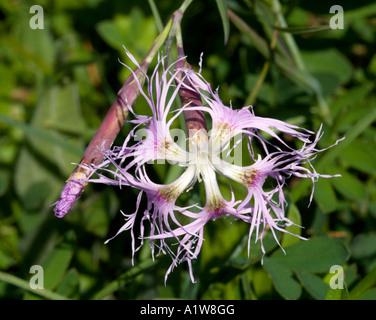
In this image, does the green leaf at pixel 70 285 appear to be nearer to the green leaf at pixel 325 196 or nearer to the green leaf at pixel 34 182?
the green leaf at pixel 34 182

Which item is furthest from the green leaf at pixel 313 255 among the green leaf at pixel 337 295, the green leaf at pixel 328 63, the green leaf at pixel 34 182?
the green leaf at pixel 34 182

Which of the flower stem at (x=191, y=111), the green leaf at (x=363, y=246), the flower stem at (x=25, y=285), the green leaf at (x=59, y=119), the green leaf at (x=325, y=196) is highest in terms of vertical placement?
the green leaf at (x=59, y=119)

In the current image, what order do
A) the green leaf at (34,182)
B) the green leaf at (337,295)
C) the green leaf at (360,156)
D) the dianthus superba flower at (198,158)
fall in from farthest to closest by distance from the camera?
the green leaf at (34,182) < the green leaf at (360,156) < the green leaf at (337,295) < the dianthus superba flower at (198,158)

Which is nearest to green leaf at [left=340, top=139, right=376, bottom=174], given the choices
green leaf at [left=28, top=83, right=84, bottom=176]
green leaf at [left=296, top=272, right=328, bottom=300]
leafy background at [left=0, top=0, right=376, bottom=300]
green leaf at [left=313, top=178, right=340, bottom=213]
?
leafy background at [left=0, top=0, right=376, bottom=300]

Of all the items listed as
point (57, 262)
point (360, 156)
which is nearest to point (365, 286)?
point (360, 156)

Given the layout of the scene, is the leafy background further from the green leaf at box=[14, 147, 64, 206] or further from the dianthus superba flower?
the dianthus superba flower
